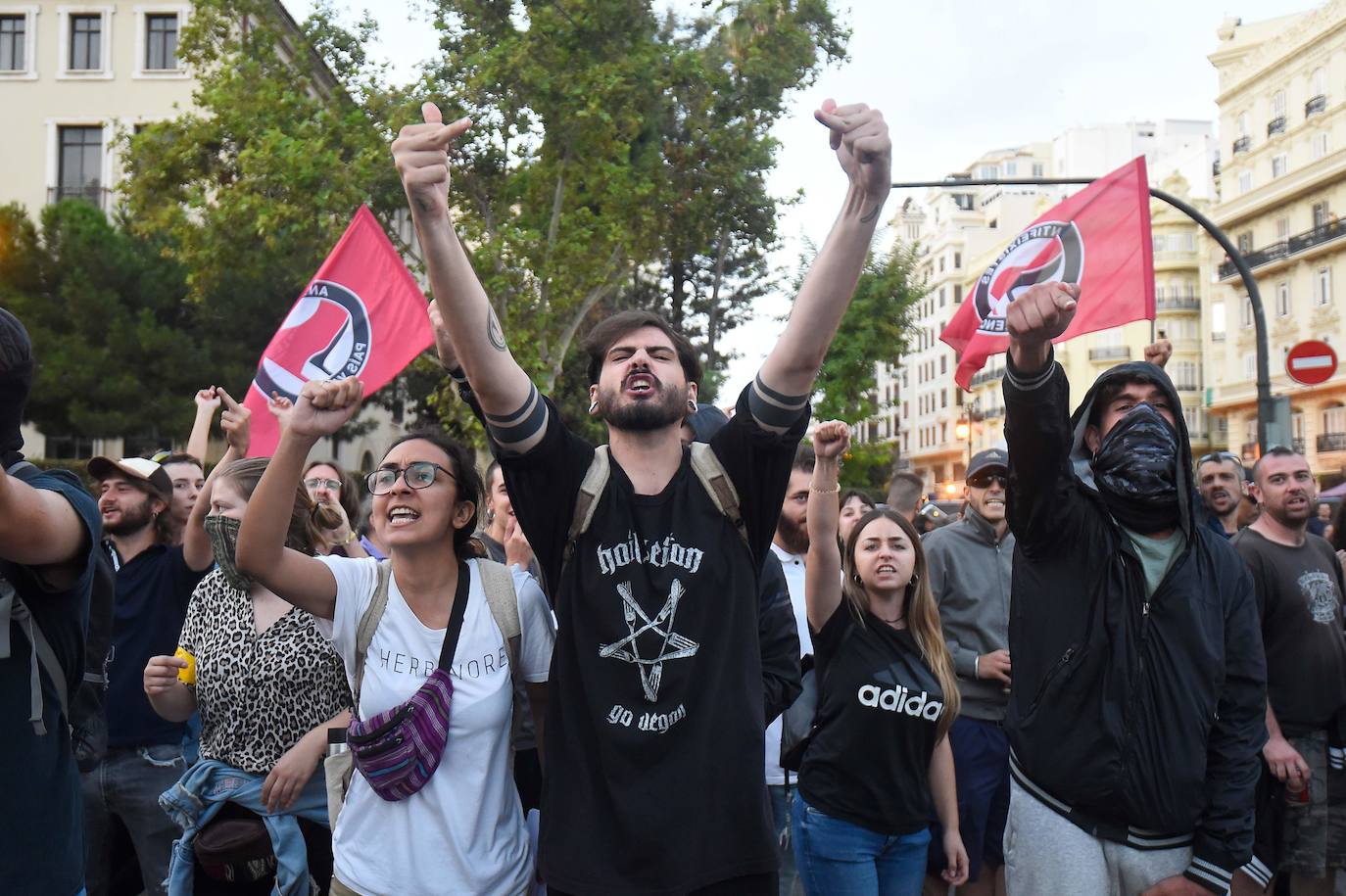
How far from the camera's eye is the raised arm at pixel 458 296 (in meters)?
2.56

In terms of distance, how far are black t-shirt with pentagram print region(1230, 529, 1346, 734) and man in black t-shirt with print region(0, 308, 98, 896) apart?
5.00 meters

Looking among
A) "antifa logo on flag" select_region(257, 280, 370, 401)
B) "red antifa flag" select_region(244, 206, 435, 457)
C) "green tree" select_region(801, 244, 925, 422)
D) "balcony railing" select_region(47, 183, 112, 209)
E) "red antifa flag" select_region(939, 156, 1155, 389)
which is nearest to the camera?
"red antifa flag" select_region(244, 206, 435, 457)

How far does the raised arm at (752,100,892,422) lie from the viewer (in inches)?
107

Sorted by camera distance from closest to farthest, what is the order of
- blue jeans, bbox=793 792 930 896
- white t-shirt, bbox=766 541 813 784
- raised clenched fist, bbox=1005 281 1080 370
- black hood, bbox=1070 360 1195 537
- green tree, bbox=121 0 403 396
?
1. raised clenched fist, bbox=1005 281 1080 370
2. black hood, bbox=1070 360 1195 537
3. blue jeans, bbox=793 792 930 896
4. white t-shirt, bbox=766 541 813 784
5. green tree, bbox=121 0 403 396

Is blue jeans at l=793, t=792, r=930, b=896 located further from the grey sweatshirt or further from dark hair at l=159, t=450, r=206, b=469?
dark hair at l=159, t=450, r=206, b=469

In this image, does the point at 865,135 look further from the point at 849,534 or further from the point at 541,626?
the point at 849,534

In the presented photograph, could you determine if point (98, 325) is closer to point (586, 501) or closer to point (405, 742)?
point (405, 742)

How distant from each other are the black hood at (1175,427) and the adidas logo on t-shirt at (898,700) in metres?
1.26

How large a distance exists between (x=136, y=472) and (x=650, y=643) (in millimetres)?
3399

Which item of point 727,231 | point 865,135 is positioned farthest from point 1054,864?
point 727,231

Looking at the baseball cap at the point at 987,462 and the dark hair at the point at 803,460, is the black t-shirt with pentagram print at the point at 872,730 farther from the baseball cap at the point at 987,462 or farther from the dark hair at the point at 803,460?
the baseball cap at the point at 987,462

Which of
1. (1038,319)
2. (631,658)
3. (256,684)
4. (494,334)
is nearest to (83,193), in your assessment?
(256,684)

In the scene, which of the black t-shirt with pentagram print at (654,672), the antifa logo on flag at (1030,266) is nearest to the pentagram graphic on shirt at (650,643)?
the black t-shirt with pentagram print at (654,672)

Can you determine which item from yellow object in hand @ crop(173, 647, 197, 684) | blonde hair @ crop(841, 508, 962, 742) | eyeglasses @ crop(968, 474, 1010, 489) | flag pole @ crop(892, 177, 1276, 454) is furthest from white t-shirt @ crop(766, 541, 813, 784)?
flag pole @ crop(892, 177, 1276, 454)
